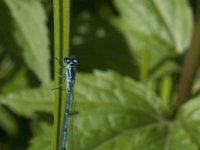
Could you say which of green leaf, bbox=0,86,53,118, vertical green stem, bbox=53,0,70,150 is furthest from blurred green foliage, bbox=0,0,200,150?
vertical green stem, bbox=53,0,70,150

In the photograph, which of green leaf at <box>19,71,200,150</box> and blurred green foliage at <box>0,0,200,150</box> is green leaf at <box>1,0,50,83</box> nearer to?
blurred green foliage at <box>0,0,200,150</box>

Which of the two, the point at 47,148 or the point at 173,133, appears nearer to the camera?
the point at 47,148

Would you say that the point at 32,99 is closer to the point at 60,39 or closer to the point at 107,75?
the point at 107,75

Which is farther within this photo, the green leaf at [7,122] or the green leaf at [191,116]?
the green leaf at [7,122]

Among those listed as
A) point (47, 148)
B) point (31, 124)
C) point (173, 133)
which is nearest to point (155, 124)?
point (173, 133)

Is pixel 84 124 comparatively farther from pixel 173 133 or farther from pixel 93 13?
pixel 93 13

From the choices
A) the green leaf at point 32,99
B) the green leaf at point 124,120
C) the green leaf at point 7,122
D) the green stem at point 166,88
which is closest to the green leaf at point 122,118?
the green leaf at point 124,120

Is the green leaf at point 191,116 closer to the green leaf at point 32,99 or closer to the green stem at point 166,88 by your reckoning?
the green stem at point 166,88

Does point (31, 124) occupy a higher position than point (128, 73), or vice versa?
point (128, 73)
